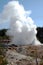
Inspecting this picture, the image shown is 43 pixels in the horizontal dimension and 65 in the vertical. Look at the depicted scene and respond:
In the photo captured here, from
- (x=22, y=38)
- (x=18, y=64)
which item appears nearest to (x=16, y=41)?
(x=22, y=38)

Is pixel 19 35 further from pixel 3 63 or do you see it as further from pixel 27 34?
pixel 3 63

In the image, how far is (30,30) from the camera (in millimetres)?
76625

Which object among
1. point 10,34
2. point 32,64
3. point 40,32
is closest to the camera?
point 32,64

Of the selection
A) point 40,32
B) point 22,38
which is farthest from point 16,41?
point 40,32

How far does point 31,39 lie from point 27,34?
8.00 feet

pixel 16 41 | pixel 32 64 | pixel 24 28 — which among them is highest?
pixel 24 28

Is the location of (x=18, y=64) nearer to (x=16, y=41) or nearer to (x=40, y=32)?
(x=16, y=41)

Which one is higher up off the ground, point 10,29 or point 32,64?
point 10,29

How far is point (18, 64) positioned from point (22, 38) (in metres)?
51.6

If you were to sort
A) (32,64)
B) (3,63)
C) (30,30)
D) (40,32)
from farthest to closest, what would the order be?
(40,32) → (30,30) → (32,64) → (3,63)

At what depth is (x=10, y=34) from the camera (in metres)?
82.8

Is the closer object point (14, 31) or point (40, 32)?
point (14, 31)

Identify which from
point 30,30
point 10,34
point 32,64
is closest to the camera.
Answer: point 32,64

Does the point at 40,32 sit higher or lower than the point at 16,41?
higher
